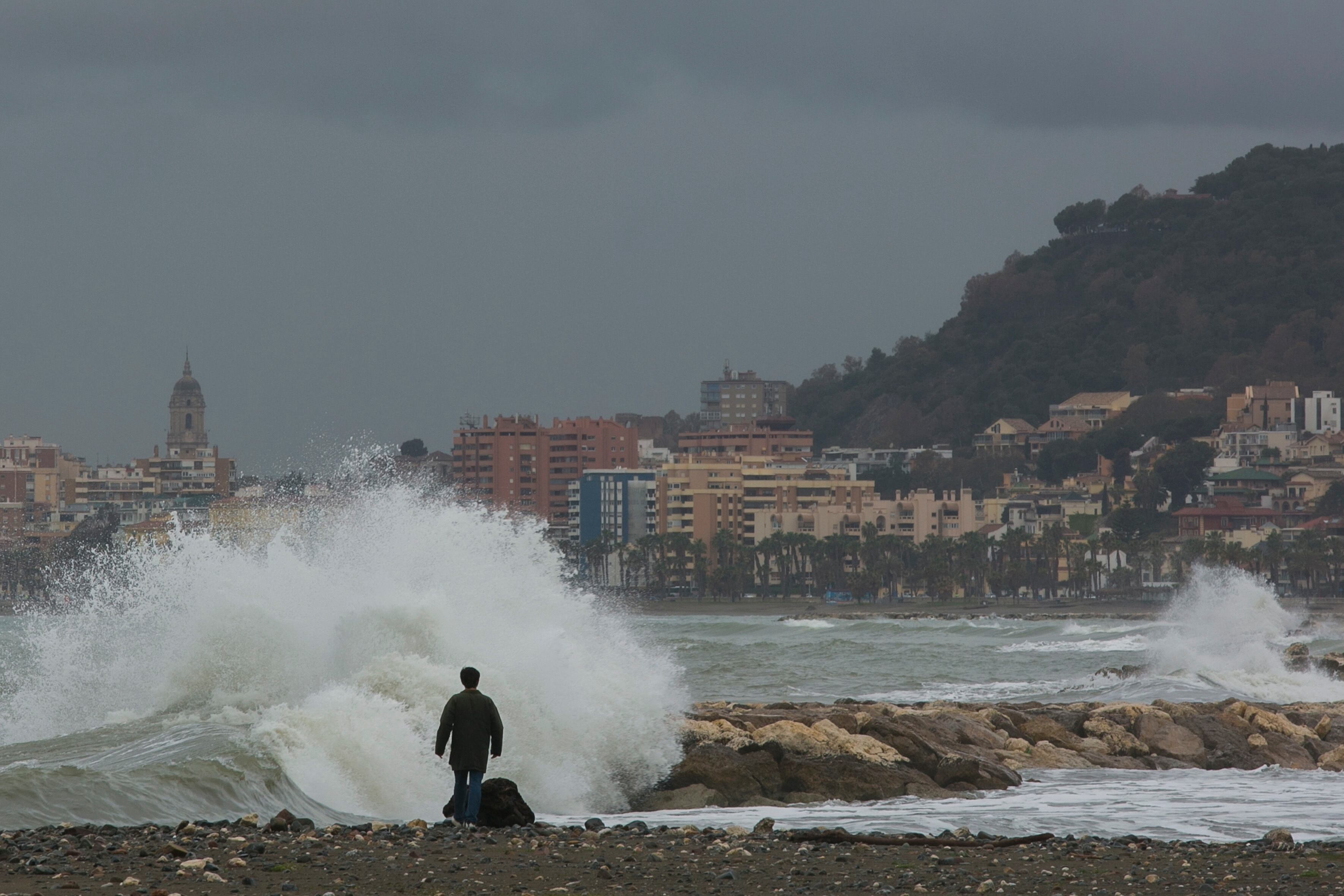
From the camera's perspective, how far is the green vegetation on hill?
178125 millimetres

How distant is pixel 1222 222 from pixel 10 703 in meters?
185

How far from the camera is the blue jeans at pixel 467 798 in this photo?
39.0 feet

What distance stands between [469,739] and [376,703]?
12.4 feet

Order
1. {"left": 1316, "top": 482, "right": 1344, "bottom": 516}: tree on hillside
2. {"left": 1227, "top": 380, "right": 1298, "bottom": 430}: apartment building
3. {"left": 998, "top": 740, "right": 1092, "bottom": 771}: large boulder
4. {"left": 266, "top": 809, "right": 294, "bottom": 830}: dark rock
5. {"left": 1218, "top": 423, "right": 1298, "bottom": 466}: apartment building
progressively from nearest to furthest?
1. {"left": 266, "top": 809, "right": 294, "bottom": 830}: dark rock
2. {"left": 998, "top": 740, "right": 1092, "bottom": 771}: large boulder
3. {"left": 1316, "top": 482, "right": 1344, "bottom": 516}: tree on hillside
4. {"left": 1218, "top": 423, "right": 1298, "bottom": 466}: apartment building
5. {"left": 1227, "top": 380, "right": 1298, "bottom": 430}: apartment building

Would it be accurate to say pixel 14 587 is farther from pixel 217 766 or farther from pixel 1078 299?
pixel 217 766

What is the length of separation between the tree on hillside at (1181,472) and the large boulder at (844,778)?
127m

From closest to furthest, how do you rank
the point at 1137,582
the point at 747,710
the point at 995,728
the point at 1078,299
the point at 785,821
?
the point at 785,821 → the point at 995,728 → the point at 747,710 → the point at 1137,582 → the point at 1078,299

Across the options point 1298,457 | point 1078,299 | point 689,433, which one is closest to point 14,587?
point 689,433

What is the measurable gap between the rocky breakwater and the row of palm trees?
310ft

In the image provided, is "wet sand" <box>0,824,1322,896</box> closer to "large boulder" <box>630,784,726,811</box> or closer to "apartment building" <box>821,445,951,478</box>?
"large boulder" <box>630,784,726,811</box>

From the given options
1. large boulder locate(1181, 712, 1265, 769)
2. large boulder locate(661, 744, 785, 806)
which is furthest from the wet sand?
large boulder locate(1181, 712, 1265, 769)

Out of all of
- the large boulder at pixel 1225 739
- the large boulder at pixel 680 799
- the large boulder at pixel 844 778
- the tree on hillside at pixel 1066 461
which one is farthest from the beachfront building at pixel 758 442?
the large boulder at pixel 680 799

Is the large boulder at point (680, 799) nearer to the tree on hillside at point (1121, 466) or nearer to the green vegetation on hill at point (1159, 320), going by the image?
the tree on hillside at point (1121, 466)

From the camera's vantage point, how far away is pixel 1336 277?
180125 millimetres
